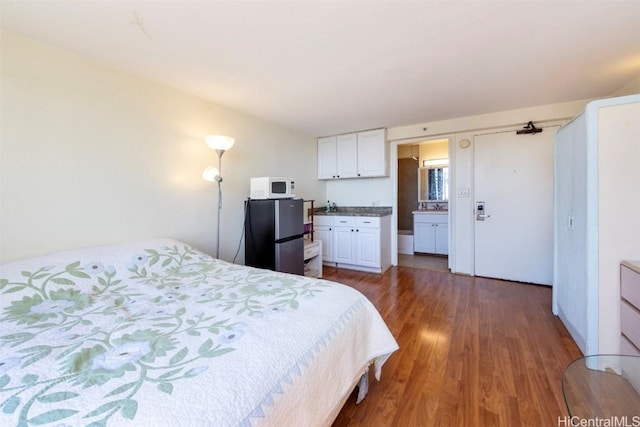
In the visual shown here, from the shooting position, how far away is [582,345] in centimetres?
184

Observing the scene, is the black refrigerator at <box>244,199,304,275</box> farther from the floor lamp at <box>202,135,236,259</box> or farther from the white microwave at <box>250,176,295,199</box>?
the floor lamp at <box>202,135,236,259</box>

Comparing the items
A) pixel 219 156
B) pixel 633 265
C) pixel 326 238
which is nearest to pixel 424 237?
pixel 326 238

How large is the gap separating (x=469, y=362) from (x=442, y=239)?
3353 millimetres

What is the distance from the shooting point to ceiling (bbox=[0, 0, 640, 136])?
1443 millimetres

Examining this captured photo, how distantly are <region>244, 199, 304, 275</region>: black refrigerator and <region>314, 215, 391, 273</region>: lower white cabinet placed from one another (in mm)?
1180

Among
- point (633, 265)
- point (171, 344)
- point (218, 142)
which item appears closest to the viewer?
point (171, 344)

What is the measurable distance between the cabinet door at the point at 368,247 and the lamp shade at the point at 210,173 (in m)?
2.21

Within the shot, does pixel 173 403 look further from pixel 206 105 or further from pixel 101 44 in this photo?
pixel 206 105

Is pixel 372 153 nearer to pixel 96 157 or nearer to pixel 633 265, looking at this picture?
pixel 633 265

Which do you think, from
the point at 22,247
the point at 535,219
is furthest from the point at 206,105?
the point at 535,219

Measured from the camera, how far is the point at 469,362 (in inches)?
70.4

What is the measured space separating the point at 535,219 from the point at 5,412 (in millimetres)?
4434

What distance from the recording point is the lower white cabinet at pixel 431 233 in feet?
15.9

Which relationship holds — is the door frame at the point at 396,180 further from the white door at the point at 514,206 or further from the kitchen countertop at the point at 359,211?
A: the white door at the point at 514,206
